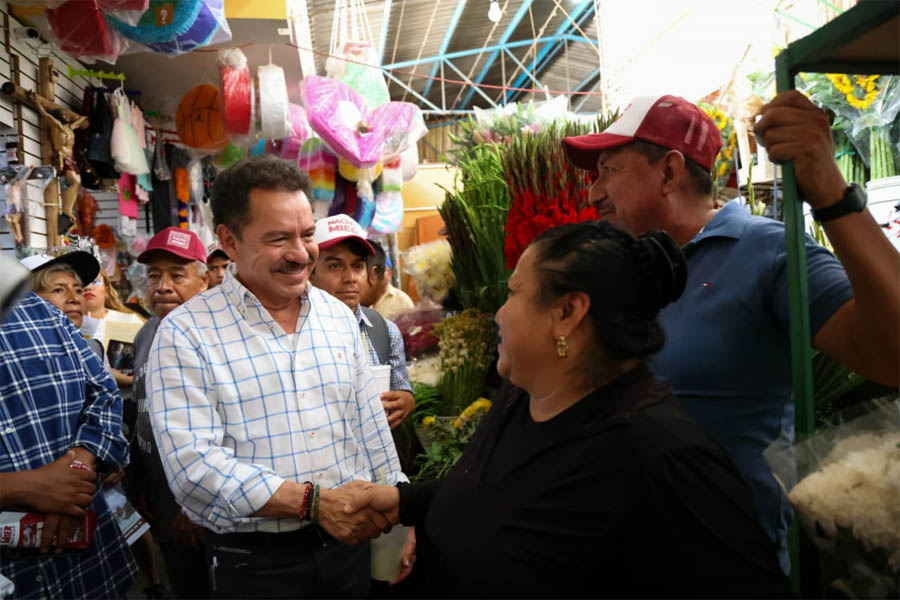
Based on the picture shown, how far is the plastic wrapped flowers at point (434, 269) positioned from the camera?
291 cm

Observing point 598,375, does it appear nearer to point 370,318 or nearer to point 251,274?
point 251,274

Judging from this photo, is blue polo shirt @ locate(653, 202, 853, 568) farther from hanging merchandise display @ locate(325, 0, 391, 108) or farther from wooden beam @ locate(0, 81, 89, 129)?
hanging merchandise display @ locate(325, 0, 391, 108)

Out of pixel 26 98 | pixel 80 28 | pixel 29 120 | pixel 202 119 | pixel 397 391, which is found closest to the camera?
pixel 397 391

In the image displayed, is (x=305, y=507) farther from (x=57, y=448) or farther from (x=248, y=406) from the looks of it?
(x=57, y=448)

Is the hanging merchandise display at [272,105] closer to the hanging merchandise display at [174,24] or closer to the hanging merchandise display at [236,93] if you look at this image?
the hanging merchandise display at [236,93]

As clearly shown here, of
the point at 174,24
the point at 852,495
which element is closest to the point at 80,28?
the point at 174,24

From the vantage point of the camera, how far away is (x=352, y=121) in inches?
191

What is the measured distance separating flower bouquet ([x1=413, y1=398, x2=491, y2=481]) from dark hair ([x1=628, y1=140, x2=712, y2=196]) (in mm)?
1047

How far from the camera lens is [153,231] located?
6.13m

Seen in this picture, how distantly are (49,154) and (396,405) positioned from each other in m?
3.30

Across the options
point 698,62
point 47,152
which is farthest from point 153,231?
point 698,62

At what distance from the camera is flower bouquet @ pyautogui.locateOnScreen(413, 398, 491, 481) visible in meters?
2.33

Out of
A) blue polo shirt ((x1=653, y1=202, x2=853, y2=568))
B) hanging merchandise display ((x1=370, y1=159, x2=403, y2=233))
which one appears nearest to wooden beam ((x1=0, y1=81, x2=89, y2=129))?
hanging merchandise display ((x1=370, y1=159, x2=403, y2=233))

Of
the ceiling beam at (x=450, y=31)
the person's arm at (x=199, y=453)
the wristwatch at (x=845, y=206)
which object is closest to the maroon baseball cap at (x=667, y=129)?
the wristwatch at (x=845, y=206)
